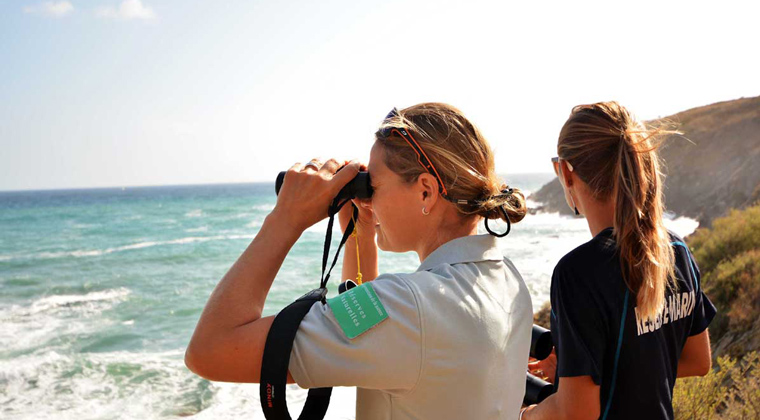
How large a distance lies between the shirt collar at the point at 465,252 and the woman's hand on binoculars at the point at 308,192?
292 millimetres

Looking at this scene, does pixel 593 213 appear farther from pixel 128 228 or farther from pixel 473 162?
pixel 128 228

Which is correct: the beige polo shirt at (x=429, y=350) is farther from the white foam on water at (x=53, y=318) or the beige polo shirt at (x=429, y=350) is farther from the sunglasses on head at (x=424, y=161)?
the white foam on water at (x=53, y=318)

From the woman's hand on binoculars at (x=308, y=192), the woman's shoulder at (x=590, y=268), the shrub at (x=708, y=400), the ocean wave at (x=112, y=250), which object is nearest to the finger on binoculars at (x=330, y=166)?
the woman's hand on binoculars at (x=308, y=192)

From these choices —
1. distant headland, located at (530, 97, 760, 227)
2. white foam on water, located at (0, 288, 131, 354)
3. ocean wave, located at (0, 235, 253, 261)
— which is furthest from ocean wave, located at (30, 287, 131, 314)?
distant headland, located at (530, 97, 760, 227)

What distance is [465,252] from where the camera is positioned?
1.39 m

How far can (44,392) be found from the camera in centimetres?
833

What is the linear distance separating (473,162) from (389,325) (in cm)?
55

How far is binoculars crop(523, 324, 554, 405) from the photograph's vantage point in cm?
192

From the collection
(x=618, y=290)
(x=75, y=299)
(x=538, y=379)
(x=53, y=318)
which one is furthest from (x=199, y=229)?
(x=618, y=290)

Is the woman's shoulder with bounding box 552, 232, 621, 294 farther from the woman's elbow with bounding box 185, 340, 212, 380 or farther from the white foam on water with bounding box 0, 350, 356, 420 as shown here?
the white foam on water with bounding box 0, 350, 356, 420

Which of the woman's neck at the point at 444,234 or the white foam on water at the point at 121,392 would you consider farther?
the white foam on water at the point at 121,392

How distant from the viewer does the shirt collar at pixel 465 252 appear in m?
1.38

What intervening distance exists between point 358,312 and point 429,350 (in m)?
0.17

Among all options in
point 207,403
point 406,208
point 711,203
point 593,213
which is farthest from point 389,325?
point 711,203
